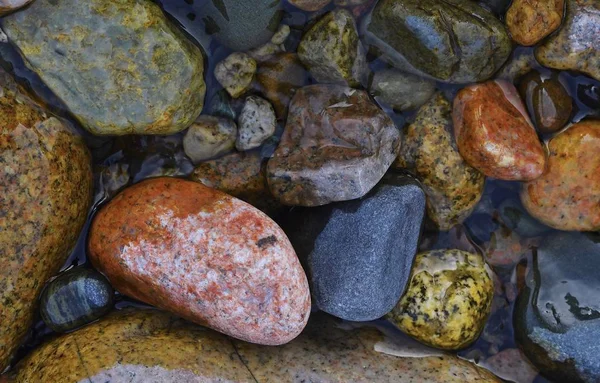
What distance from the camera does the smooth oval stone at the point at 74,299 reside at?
10.2 feet

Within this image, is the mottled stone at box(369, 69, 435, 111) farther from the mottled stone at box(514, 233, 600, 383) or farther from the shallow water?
the mottled stone at box(514, 233, 600, 383)

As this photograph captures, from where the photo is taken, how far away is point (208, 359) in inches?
119

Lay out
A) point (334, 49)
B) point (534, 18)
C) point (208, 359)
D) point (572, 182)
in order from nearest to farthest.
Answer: point (208, 359), point (534, 18), point (334, 49), point (572, 182)

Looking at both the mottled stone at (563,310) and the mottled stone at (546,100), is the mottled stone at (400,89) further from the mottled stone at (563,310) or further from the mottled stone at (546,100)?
the mottled stone at (563,310)

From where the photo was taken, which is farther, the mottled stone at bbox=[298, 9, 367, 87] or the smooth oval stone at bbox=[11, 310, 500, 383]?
the mottled stone at bbox=[298, 9, 367, 87]

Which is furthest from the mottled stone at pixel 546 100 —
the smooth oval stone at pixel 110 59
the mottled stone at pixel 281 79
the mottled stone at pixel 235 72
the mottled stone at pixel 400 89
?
the smooth oval stone at pixel 110 59

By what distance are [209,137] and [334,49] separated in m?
0.93

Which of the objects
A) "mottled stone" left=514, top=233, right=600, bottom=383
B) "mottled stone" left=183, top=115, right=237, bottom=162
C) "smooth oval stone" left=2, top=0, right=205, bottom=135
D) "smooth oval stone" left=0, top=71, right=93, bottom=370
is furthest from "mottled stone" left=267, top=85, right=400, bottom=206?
"mottled stone" left=514, top=233, right=600, bottom=383

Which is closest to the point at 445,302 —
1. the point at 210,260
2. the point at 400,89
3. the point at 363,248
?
the point at 363,248

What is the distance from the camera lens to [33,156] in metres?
2.91

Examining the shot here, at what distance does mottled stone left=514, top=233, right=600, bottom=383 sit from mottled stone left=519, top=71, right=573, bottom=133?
0.79 meters

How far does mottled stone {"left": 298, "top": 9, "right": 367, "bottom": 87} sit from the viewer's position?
323 cm

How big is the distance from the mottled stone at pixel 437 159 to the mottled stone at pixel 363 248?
17 cm

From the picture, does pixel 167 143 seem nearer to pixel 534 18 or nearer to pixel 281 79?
pixel 281 79
